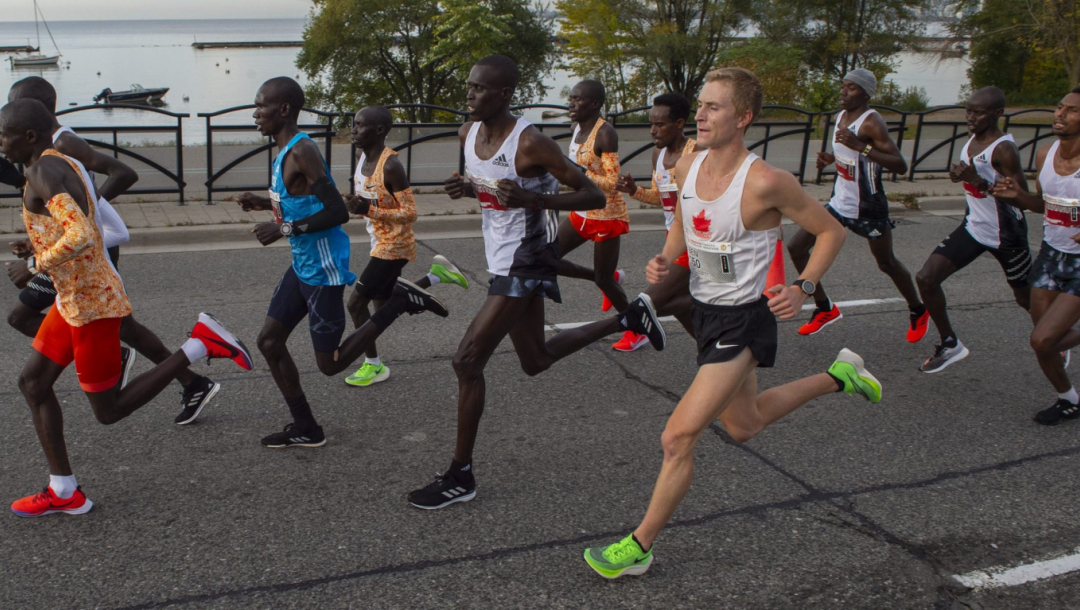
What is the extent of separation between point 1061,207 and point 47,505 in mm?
5383

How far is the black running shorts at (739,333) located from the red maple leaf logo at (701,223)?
1.02ft

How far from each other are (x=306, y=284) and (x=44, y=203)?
1227 mm

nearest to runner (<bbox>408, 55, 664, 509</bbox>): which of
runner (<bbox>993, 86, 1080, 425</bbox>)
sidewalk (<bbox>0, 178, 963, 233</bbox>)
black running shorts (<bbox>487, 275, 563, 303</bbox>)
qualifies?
black running shorts (<bbox>487, 275, 563, 303</bbox>)

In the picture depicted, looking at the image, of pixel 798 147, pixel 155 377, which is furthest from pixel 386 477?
pixel 798 147

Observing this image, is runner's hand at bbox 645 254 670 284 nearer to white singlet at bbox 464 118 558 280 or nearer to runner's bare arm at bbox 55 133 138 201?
white singlet at bbox 464 118 558 280

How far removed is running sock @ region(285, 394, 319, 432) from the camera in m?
4.84

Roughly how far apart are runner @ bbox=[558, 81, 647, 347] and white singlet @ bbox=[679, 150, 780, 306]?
8.91ft

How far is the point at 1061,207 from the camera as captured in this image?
532 cm

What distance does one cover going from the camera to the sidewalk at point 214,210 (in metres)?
10.4

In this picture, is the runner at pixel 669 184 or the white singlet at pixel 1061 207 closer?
the white singlet at pixel 1061 207

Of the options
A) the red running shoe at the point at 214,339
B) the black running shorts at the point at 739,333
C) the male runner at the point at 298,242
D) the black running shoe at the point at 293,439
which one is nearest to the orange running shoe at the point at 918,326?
the black running shorts at the point at 739,333

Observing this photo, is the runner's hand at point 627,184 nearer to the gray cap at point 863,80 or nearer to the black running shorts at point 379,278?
the black running shorts at point 379,278

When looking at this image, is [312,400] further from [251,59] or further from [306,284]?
[251,59]

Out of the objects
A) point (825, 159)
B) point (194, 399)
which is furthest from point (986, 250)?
point (194, 399)
